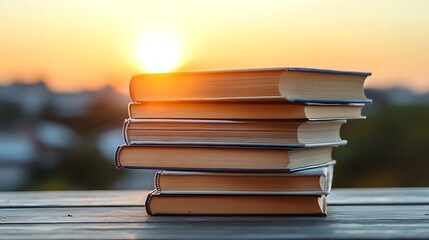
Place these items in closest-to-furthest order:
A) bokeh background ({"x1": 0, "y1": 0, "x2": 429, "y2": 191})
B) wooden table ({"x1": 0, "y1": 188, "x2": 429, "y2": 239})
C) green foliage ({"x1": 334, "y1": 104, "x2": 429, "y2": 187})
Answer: wooden table ({"x1": 0, "y1": 188, "x2": 429, "y2": 239}), bokeh background ({"x1": 0, "y1": 0, "x2": 429, "y2": 191}), green foliage ({"x1": 334, "y1": 104, "x2": 429, "y2": 187})

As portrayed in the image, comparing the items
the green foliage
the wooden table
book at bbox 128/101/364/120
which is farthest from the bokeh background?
book at bbox 128/101/364/120

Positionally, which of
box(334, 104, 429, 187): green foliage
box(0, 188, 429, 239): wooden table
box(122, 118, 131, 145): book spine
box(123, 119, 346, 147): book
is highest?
box(334, 104, 429, 187): green foliage

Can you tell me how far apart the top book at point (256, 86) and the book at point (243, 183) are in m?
0.14

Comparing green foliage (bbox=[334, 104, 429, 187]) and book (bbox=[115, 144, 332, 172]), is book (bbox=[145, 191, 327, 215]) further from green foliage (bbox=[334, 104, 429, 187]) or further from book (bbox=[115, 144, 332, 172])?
green foliage (bbox=[334, 104, 429, 187])

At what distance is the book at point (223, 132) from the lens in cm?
143

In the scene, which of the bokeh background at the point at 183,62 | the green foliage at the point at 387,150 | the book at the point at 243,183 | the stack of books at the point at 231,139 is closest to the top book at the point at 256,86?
the stack of books at the point at 231,139

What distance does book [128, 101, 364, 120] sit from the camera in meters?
1.41

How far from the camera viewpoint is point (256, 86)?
4.58 ft

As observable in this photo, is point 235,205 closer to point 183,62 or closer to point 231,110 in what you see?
point 231,110

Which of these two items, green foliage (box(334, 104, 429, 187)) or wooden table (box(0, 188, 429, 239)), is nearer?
wooden table (box(0, 188, 429, 239))

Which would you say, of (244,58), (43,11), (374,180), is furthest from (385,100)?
(43,11)

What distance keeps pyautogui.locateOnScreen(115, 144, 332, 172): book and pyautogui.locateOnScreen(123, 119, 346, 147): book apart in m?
A: 0.01

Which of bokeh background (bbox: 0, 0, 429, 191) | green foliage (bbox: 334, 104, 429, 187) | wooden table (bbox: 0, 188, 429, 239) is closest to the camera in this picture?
wooden table (bbox: 0, 188, 429, 239)

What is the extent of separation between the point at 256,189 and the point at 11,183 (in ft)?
50.3
